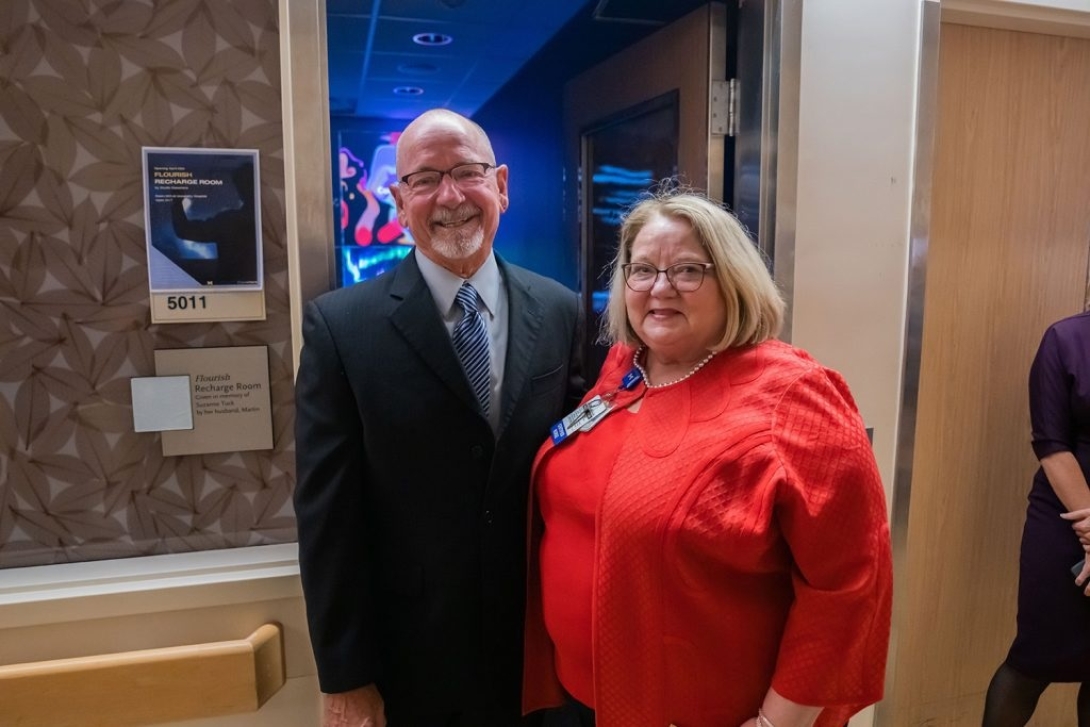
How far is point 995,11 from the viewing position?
1.78m

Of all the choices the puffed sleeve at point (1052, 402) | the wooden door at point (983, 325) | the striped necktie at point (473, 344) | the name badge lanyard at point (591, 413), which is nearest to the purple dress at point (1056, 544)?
the puffed sleeve at point (1052, 402)

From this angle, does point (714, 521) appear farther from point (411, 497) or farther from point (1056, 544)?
point (1056, 544)

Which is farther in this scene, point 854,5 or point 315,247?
point 854,5

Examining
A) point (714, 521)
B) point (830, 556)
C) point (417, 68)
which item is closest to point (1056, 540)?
point (830, 556)

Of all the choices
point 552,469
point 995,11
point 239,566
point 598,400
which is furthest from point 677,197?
point 995,11

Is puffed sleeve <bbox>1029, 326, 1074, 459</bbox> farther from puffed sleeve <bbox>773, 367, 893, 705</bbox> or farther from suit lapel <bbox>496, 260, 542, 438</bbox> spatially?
suit lapel <bbox>496, 260, 542, 438</bbox>

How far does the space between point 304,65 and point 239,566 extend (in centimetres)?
100

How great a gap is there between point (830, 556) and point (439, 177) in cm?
88

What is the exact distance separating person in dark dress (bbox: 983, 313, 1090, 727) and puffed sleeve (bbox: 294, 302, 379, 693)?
1.66m

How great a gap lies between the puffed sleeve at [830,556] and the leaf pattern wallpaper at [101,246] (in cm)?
103

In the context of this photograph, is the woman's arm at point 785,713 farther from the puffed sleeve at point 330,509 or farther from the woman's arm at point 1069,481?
the woman's arm at point 1069,481

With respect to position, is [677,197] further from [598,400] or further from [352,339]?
[352,339]

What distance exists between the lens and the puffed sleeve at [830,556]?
1009 mm

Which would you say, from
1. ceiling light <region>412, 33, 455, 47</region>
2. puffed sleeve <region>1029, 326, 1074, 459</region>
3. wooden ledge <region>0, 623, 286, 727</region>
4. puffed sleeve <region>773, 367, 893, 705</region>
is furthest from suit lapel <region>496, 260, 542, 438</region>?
ceiling light <region>412, 33, 455, 47</region>
